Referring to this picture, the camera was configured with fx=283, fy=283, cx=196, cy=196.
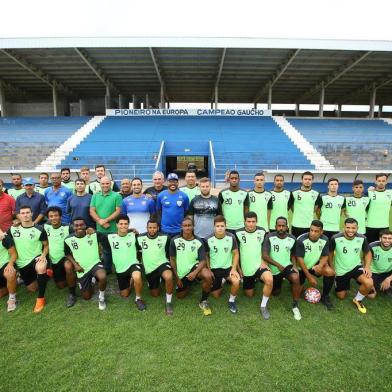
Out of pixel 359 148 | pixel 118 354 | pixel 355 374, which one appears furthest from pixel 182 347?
pixel 359 148

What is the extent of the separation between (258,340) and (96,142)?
17077mm

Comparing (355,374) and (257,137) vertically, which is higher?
(257,137)

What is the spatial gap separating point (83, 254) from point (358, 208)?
487cm

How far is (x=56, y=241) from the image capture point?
175 inches

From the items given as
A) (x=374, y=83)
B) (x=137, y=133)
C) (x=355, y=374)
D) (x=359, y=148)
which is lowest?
(x=355, y=374)

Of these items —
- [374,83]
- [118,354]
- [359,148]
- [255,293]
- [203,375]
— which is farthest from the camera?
[374,83]

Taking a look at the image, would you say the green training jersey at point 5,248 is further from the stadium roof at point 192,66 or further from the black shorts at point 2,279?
the stadium roof at point 192,66

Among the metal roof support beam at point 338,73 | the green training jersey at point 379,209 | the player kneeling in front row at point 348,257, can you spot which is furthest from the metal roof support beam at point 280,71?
the player kneeling in front row at point 348,257

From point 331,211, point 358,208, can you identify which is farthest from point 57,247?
point 358,208

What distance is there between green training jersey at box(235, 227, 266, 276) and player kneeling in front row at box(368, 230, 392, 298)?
181 cm

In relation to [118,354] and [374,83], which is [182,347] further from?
[374,83]

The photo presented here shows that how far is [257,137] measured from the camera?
1886 centimetres

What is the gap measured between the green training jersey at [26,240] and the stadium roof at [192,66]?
48.4ft

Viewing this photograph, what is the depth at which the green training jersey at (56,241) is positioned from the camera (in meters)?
4.43
